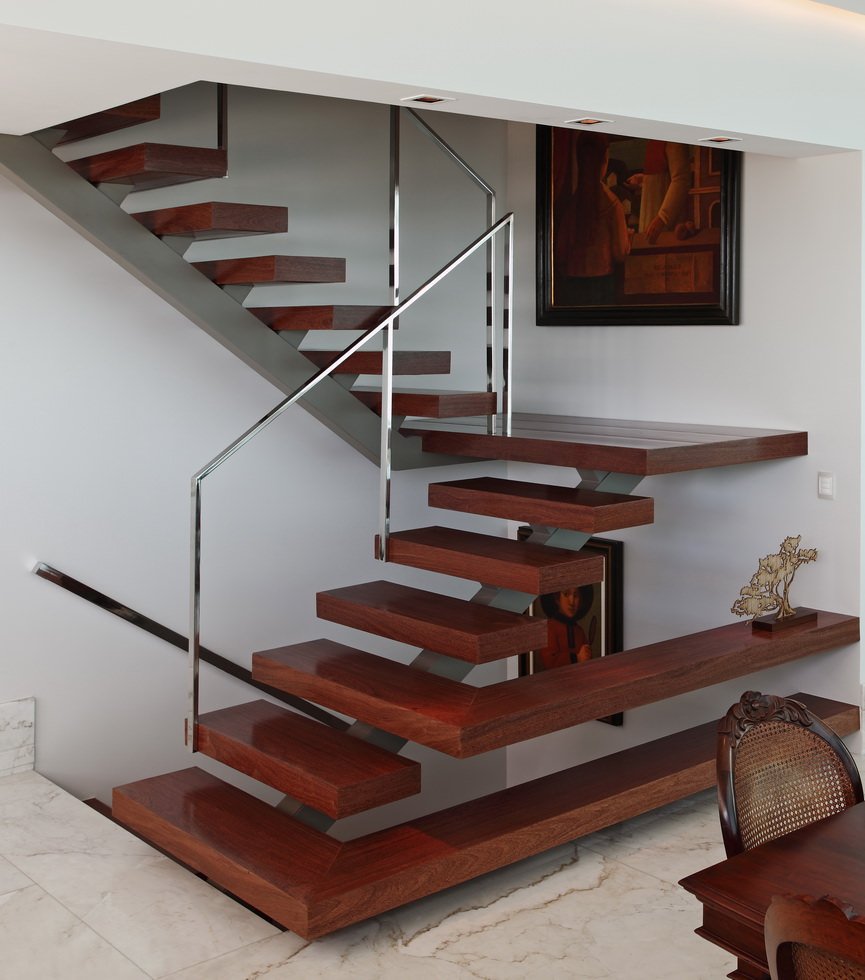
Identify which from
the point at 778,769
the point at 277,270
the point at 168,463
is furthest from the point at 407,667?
the point at 778,769

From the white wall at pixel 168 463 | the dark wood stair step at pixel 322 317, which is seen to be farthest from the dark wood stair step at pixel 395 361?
the white wall at pixel 168 463

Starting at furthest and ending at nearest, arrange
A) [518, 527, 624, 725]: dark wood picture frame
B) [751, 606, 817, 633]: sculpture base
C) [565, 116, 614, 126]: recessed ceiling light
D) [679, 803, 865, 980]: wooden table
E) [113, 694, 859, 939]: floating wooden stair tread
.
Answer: [518, 527, 624, 725]: dark wood picture frame → [751, 606, 817, 633]: sculpture base → [565, 116, 614, 126]: recessed ceiling light → [113, 694, 859, 939]: floating wooden stair tread → [679, 803, 865, 980]: wooden table

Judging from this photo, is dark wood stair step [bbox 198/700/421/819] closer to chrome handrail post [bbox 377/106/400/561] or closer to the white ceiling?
chrome handrail post [bbox 377/106/400/561]

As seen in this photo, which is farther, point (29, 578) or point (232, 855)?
point (29, 578)

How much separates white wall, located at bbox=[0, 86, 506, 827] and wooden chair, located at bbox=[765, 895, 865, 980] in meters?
3.67

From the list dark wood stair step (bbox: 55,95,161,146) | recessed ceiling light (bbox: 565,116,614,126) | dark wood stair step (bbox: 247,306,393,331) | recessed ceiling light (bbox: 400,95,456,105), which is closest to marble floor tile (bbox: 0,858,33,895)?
dark wood stair step (bbox: 247,306,393,331)

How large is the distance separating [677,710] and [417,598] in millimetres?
Result: 1802

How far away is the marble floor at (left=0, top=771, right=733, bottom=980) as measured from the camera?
3109 millimetres

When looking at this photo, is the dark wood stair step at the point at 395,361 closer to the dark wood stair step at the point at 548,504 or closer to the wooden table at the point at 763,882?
the dark wood stair step at the point at 548,504

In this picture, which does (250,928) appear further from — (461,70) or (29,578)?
(461,70)

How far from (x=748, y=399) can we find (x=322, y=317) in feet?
6.23

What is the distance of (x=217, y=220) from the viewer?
3.89 m

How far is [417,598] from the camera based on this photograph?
14.2ft

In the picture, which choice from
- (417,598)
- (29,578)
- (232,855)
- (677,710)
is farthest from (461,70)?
(677,710)
